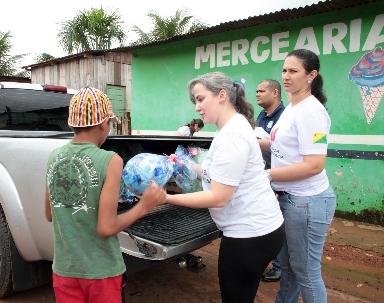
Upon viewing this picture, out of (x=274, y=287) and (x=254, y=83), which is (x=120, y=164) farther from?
(x=254, y=83)

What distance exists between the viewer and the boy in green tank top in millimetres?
1672

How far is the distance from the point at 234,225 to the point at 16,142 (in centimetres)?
191

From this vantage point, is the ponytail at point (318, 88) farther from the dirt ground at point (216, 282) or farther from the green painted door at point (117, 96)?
the green painted door at point (117, 96)

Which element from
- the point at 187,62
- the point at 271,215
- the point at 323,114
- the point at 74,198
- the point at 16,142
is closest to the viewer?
the point at 74,198

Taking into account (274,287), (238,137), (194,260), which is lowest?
(274,287)

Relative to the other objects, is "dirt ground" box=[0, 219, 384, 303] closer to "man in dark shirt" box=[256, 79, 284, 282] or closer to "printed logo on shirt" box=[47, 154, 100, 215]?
"man in dark shirt" box=[256, 79, 284, 282]

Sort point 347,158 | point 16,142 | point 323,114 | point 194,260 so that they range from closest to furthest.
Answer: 1. point 323,114
2. point 194,260
3. point 16,142
4. point 347,158

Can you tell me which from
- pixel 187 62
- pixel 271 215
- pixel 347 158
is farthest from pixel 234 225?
pixel 187 62

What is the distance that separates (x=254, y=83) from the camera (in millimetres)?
7426

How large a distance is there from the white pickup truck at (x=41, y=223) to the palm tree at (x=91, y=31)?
1671cm

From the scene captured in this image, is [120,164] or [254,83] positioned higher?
[254,83]

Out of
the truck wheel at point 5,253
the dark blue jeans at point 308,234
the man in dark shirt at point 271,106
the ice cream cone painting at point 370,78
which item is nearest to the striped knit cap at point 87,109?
the dark blue jeans at point 308,234

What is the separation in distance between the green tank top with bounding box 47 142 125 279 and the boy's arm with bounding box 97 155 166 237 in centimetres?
3

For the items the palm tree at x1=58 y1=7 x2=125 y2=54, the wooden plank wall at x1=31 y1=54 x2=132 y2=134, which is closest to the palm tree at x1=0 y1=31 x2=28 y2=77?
the palm tree at x1=58 y1=7 x2=125 y2=54
